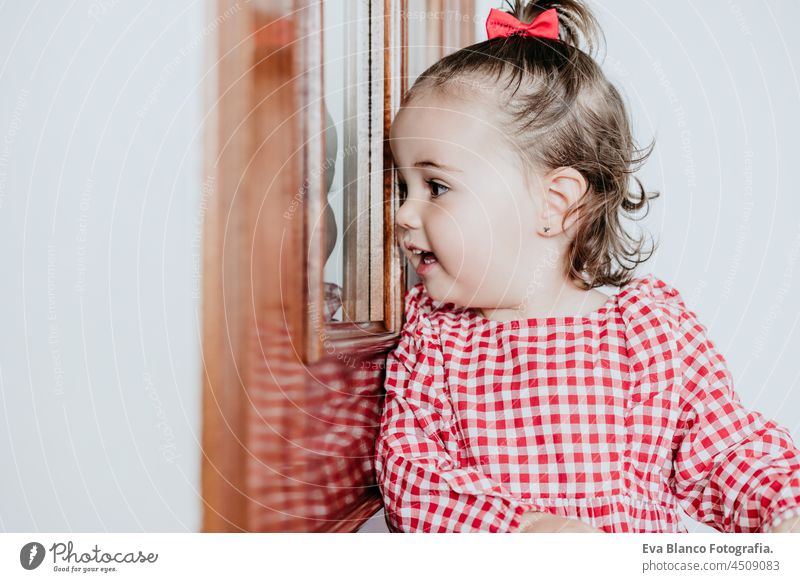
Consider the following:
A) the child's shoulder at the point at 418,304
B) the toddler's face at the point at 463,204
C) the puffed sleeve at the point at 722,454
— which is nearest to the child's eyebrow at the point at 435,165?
the toddler's face at the point at 463,204

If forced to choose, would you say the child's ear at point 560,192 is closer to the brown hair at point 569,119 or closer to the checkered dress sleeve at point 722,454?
the brown hair at point 569,119

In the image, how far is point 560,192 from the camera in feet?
2.10

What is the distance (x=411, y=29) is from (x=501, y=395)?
0.36 m

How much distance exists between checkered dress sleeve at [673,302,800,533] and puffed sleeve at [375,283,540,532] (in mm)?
140

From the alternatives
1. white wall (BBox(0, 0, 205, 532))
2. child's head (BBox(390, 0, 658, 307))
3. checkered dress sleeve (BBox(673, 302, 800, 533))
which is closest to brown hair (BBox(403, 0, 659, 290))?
child's head (BBox(390, 0, 658, 307))

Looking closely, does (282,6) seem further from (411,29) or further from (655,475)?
(655,475)

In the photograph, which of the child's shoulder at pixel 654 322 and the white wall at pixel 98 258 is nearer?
the white wall at pixel 98 258

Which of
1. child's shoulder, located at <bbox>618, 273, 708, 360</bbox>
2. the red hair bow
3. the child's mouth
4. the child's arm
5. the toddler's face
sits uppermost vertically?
the red hair bow

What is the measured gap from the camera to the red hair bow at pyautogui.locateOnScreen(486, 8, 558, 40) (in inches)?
26.3

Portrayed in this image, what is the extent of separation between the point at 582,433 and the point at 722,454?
111 millimetres

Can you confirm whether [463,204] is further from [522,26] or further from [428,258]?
[522,26]

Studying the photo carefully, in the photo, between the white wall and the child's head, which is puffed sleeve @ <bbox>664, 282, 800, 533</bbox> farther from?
the white wall

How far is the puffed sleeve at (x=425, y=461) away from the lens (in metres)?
0.55
